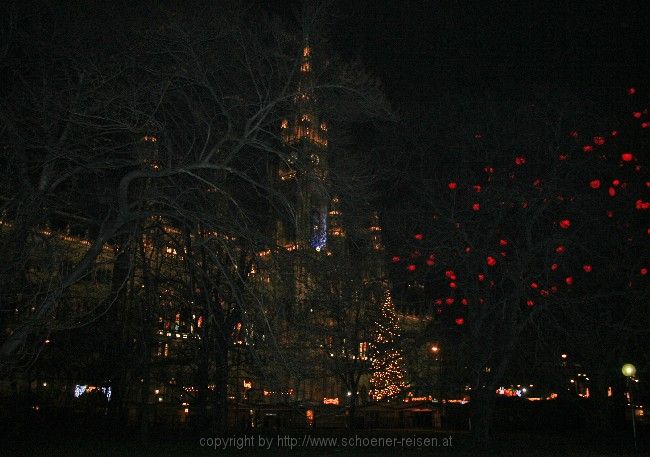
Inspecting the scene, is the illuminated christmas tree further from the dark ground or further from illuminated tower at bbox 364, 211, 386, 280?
the dark ground

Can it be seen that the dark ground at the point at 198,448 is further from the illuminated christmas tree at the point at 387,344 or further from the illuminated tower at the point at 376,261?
the illuminated tower at the point at 376,261

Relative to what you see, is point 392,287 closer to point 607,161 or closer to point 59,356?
point 607,161

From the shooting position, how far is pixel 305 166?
38.2 feet

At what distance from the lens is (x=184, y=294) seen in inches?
760

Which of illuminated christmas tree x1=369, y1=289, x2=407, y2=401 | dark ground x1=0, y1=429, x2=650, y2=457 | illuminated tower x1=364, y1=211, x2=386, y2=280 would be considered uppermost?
illuminated tower x1=364, y1=211, x2=386, y2=280

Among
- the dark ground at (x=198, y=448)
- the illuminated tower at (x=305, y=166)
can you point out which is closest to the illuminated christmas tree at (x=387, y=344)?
the dark ground at (x=198, y=448)

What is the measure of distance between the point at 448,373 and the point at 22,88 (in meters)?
21.0

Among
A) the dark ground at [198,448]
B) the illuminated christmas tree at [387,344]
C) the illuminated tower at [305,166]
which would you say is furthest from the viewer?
the illuminated christmas tree at [387,344]

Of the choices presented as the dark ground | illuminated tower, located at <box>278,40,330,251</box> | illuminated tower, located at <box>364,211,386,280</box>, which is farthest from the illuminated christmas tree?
illuminated tower, located at <box>278,40,330,251</box>

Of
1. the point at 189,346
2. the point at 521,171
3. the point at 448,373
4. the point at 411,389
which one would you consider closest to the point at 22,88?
the point at 189,346

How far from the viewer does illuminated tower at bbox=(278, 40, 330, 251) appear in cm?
1173

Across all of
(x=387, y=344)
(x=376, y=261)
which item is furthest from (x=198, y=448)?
(x=387, y=344)

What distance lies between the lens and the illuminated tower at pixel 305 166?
38.5 ft

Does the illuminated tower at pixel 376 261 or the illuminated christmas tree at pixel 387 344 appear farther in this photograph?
the illuminated christmas tree at pixel 387 344
